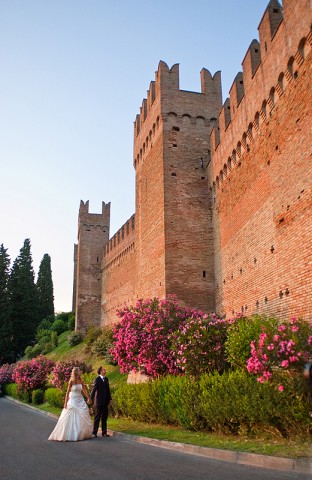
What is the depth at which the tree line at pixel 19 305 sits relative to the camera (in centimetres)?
5065

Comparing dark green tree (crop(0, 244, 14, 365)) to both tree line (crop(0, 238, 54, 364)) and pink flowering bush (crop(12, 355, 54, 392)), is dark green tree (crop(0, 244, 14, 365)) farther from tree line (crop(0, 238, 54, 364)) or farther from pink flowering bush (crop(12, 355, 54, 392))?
pink flowering bush (crop(12, 355, 54, 392))

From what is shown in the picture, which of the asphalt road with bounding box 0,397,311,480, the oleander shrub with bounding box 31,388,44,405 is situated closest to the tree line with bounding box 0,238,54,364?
the oleander shrub with bounding box 31,388,44,405

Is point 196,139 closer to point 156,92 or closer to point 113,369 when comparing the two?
point 156,92

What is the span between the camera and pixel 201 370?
12.0m

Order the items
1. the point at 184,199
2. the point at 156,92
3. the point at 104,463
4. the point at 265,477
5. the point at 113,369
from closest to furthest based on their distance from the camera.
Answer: the point at 265,477 → the point at 104,463 → the point at 184,199 → the point at 156,92 → the point at 113,369

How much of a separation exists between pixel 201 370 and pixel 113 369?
15280 millimetres

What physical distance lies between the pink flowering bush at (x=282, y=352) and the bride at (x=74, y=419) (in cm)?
406

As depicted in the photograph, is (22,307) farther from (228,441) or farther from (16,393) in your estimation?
(228,441)

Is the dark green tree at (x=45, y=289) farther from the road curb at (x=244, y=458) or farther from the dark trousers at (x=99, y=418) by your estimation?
the road curb at (x=244, y=458)

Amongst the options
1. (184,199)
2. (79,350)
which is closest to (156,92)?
(184,199)

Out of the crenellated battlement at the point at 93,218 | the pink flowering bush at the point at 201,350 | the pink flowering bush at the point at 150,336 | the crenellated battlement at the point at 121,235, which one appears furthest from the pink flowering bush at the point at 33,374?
the crenellated battlement at the point at 93,218

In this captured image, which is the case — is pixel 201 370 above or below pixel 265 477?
above

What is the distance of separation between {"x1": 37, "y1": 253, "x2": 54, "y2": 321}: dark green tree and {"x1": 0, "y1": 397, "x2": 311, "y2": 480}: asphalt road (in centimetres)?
5229

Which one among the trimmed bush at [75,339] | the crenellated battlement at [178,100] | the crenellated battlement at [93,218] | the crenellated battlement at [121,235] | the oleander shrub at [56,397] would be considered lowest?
the oleander shrub at [56,397]
